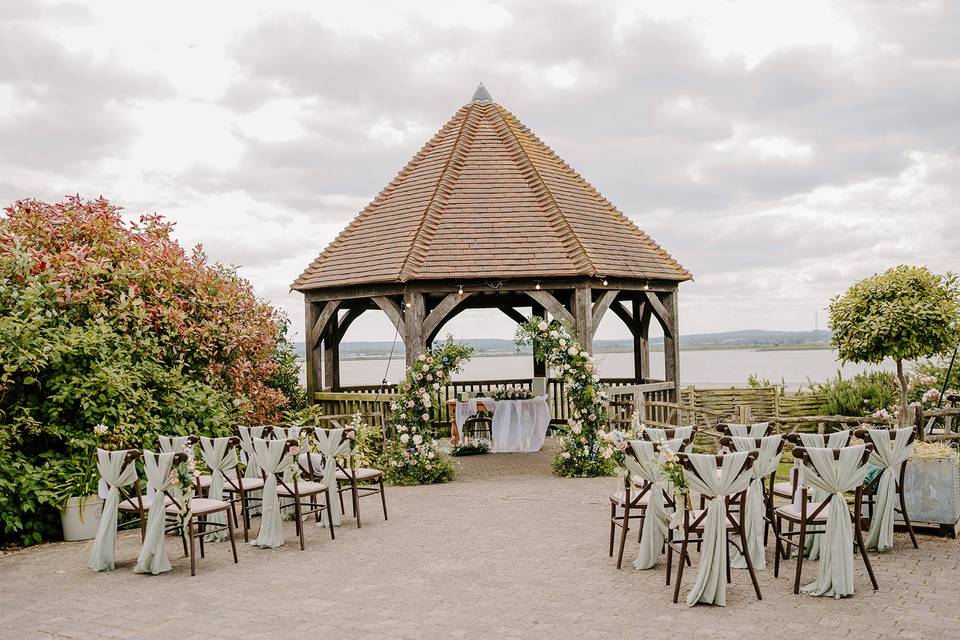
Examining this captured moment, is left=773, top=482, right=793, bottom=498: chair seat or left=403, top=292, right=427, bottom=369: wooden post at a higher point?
left=403, top=292, right=427, bottom=369: wooden post

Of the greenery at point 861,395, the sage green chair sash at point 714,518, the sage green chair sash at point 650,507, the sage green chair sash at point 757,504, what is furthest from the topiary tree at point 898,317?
the sage green chair sash at point 714,518

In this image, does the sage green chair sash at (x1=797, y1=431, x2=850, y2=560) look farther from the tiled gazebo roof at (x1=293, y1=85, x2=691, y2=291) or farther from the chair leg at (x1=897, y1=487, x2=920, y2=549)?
the tiled gazebo roof at (x1=293, y1=85, x2=691, y2=291)

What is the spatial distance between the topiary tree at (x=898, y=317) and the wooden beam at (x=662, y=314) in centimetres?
317

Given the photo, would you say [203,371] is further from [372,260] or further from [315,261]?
[315,261]

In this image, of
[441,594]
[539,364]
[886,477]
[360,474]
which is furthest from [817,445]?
[539,364]

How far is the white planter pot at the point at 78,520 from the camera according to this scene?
8.68 m

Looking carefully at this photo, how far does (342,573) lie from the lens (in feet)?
22.7

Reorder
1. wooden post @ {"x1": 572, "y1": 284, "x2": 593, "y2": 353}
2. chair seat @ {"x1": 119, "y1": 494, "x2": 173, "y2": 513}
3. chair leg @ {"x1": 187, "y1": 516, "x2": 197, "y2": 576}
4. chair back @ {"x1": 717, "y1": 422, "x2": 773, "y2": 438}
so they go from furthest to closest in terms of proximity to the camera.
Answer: wooden post @ {"x1": 572, "y1": 284, "x2": 593, "y2": 353}
chair back @ {"x1": 717, "y1": 422, "x2": 773, "y2": 438}
chair seat @ {"x1": 119, "y1": 494, "x2": 173, "y2": 513}
chair leg @ {"x1": 187, "y1": 516, "x2": 197, "y2": 576}

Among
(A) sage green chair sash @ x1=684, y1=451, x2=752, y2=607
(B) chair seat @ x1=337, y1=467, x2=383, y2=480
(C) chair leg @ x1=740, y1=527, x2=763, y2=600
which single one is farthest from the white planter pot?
(C) chair leg @ x1=740, y1=527, x2=763, y2=600

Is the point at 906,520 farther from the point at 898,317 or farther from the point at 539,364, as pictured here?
the point at 539,364

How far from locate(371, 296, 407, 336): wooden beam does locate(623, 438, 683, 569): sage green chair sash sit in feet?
22.9

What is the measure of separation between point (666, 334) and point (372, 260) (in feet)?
18.6

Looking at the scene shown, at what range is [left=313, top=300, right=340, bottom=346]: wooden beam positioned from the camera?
14695 millimetres

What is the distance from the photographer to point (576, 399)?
1171cm
